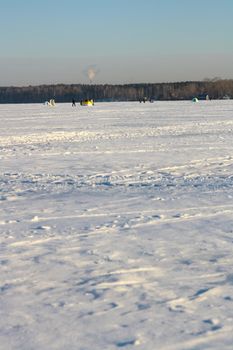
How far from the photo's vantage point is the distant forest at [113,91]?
153375 millimetres

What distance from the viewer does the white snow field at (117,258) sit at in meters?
4.22

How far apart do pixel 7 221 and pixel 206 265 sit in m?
3.13

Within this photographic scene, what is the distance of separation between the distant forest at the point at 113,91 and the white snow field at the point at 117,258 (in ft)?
454

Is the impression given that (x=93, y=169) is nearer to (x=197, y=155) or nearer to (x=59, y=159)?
(x=59, y=159)

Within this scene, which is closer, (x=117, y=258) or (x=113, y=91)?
(x=117, y=258)

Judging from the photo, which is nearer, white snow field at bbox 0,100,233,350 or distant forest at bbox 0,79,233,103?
white snow field at bbox 0,100,233,350

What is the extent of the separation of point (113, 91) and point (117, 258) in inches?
6555

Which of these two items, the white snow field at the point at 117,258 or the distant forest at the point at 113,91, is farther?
the distant forest at the point at 113,91

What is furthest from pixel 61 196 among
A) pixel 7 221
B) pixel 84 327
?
pixel 84 327

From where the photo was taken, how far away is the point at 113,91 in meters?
171

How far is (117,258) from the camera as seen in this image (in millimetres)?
5977

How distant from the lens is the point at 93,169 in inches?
504

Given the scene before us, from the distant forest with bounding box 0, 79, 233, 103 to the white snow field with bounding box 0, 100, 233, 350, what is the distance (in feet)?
454

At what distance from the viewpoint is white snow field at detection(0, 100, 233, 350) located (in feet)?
13.8
